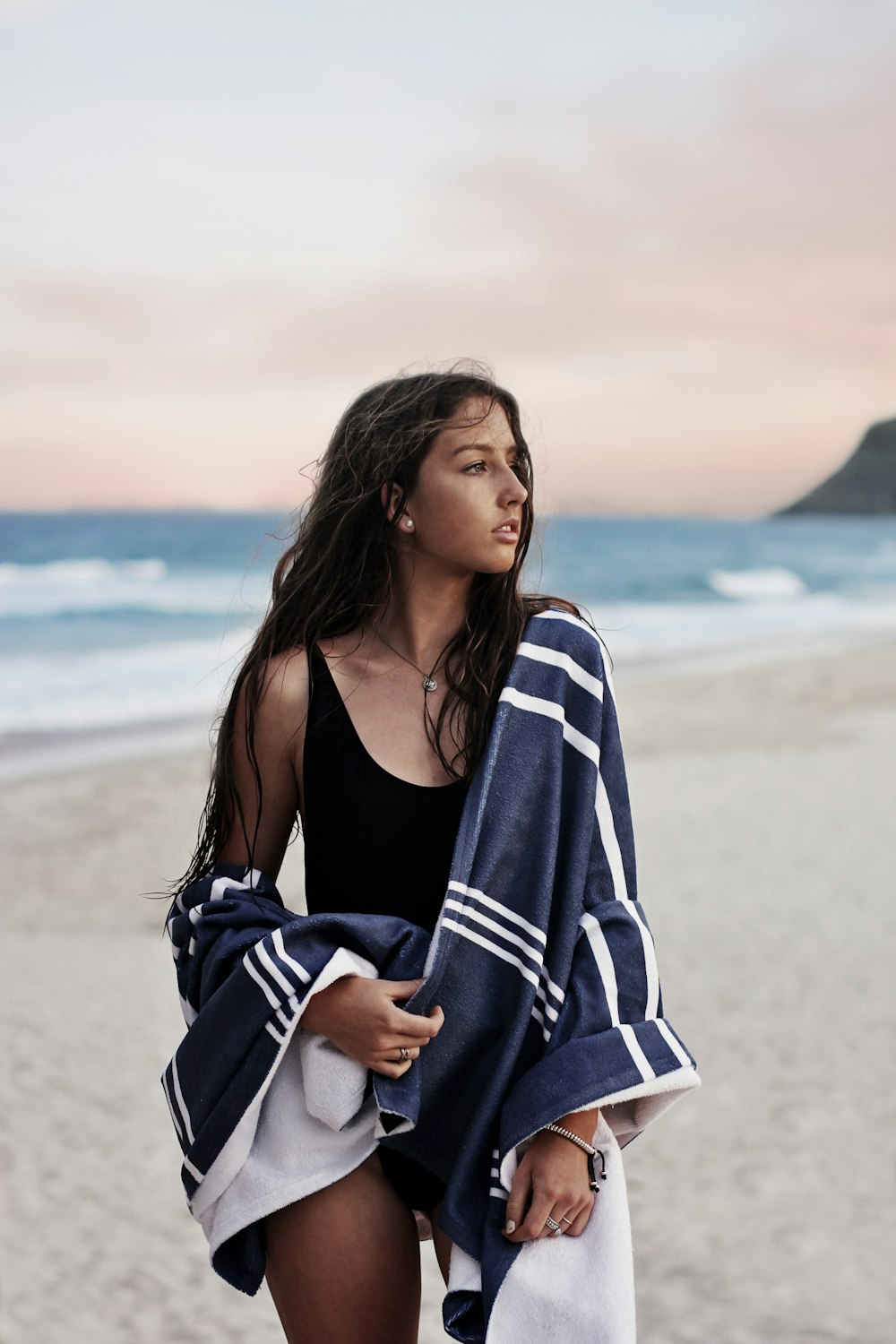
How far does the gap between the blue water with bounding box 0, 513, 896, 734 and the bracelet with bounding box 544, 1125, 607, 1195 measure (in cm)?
80

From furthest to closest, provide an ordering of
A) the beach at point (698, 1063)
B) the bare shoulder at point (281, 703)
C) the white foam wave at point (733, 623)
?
1. the white foam wave at point (733, 623)
2. the beach at point (698, 1063)
3. the bare shoulder at point (281, 703)

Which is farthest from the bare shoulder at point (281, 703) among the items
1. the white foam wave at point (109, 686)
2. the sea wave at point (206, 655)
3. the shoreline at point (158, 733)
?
the white foam wave at point (109, 686)

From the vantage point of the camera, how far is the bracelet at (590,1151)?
63.4 inches

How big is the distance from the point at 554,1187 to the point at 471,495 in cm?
87

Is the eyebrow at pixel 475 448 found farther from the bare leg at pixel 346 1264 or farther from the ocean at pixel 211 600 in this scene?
the bare leg at pixel 346 1264

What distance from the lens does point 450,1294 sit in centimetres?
167

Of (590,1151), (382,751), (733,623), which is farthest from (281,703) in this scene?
(733,623)

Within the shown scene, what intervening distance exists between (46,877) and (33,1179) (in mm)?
3089

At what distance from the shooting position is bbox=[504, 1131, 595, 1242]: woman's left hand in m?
1.60

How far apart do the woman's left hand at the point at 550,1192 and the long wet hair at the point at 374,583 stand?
0.48 metres

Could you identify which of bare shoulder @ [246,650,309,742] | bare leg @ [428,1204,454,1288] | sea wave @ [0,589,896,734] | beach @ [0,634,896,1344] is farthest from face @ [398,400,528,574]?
sea wave @ [0,589,896,734]

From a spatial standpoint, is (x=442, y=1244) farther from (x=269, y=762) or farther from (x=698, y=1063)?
(x=698, y=1063)

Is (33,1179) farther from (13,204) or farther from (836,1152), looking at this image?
(13,204)

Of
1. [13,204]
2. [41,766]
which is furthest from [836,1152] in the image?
[13,204]
